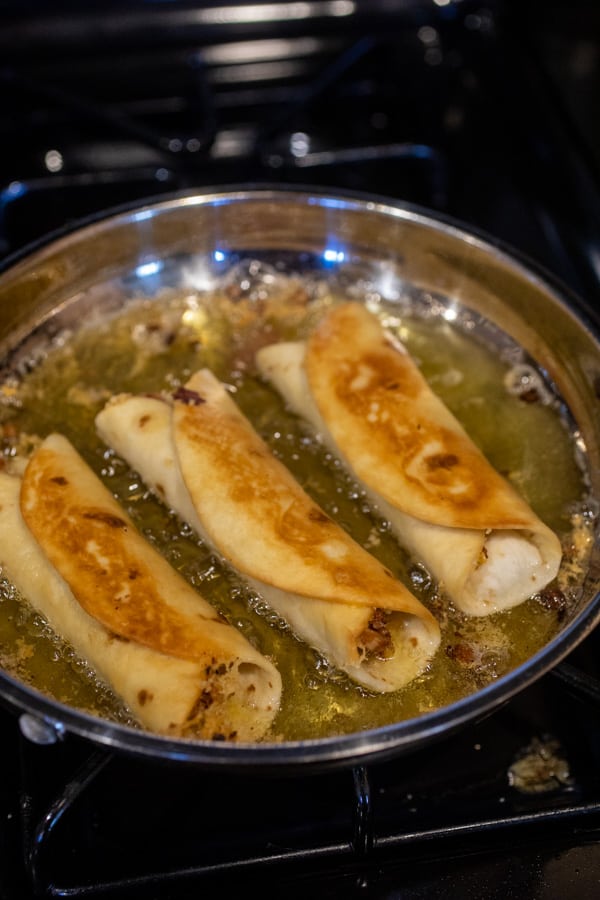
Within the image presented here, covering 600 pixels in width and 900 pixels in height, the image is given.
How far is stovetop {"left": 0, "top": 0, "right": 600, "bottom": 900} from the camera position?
4.66ft

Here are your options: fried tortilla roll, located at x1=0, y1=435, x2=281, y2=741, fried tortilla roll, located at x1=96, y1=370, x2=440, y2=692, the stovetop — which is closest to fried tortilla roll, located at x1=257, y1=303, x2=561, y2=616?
fried tortilla roll, located at x1=96, y1=370, x2=440, y2=692

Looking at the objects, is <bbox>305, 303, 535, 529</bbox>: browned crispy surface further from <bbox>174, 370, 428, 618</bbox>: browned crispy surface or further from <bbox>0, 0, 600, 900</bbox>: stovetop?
<bbox>0, 0, 600, 900</bbox>: stovetop

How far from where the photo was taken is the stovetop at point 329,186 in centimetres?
142

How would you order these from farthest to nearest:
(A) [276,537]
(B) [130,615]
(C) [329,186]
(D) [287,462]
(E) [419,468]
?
(C) [329,186] < (D) [287,462] < (E) [419,468] < (A) [276,537] < (B) [130,615]

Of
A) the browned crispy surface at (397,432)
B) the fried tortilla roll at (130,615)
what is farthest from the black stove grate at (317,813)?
the browned crispy surface at (397,432)

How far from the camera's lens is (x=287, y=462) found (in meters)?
1.91

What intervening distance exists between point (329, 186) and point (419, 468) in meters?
1.20

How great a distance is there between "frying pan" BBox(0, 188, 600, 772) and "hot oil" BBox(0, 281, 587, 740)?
75mm

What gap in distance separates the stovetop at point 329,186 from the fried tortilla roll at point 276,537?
0.21m

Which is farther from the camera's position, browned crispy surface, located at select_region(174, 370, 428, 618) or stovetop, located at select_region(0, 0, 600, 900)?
browned crispy surface, located at select_region(174, 370, 428, 618)

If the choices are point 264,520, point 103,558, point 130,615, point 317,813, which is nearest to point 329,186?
point 264,520

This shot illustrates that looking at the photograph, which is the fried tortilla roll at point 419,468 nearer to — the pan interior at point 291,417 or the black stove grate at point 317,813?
the pan interior at point 291,417

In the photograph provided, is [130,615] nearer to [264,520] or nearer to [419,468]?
[264,520]

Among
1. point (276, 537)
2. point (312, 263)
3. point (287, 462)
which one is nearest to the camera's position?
point (276, 537)
